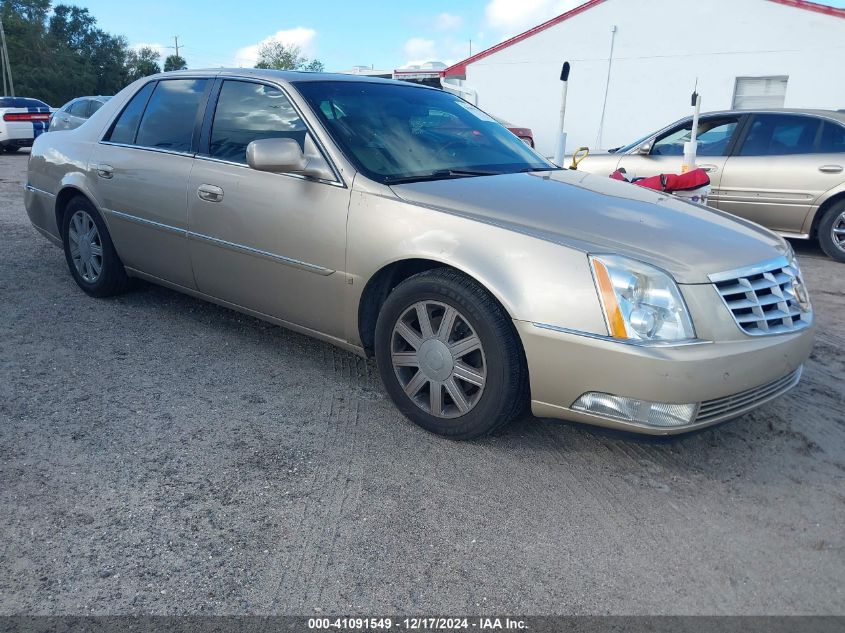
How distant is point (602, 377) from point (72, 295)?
4.21 metres

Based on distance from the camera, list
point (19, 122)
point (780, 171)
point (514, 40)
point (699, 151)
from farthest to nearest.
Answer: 1. point (514, 40)
2. point (19, 122)
3. point (699, 151)
4. point (780, 171)

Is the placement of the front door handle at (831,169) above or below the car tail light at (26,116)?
above

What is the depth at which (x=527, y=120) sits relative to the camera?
2047 cm

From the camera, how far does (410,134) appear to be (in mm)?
3928

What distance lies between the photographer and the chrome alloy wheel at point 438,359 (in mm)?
3141

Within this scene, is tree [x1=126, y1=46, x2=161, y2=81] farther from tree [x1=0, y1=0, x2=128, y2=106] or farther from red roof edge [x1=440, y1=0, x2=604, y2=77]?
red roof edge [x1=440, y1=0, x2=604, y2=77]

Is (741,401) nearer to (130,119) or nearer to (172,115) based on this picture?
(172,115)

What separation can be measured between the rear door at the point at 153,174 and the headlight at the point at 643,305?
2.62 metres

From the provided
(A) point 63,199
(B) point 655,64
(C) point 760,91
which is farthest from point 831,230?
(B) point 655,64

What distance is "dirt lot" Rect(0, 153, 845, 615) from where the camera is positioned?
7.59 ft

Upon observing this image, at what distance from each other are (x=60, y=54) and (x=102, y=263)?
245ft

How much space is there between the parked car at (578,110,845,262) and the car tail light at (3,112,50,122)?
1641 centimetres

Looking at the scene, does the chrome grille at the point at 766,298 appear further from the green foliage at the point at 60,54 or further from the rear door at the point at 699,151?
the green foliage at the point at 60,54

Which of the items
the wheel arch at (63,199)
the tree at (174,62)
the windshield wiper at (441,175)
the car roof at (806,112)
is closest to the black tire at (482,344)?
the windshield wiper at (441,175)
